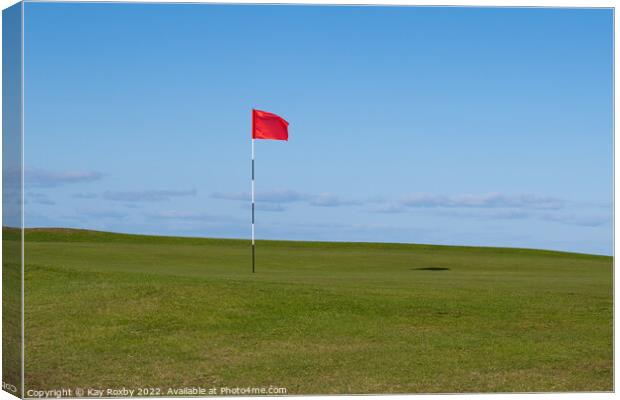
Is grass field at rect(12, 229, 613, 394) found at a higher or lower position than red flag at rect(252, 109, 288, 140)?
lower

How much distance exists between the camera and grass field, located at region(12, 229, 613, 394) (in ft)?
39.4

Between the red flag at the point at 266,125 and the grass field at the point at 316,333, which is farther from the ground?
the red flag at the point at 266,125

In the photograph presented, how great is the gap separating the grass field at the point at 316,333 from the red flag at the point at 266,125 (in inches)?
277

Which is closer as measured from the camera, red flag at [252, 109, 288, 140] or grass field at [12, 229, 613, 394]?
grass field at [12, 229, 613, 394]

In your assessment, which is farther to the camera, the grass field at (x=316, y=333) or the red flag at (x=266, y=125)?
the red flag at (x=266, y=125)

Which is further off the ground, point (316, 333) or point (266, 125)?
point (266, 125)

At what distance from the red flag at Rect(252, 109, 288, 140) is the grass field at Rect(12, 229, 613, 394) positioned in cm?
704

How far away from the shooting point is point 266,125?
2666 cm

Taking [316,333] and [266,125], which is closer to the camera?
[316,333]

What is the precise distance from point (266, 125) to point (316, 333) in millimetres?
13140

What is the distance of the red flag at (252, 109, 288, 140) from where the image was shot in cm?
2658

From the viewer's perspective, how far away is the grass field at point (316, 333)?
12.0 metres

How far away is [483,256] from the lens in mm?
40062

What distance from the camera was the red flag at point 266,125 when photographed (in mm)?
26578
